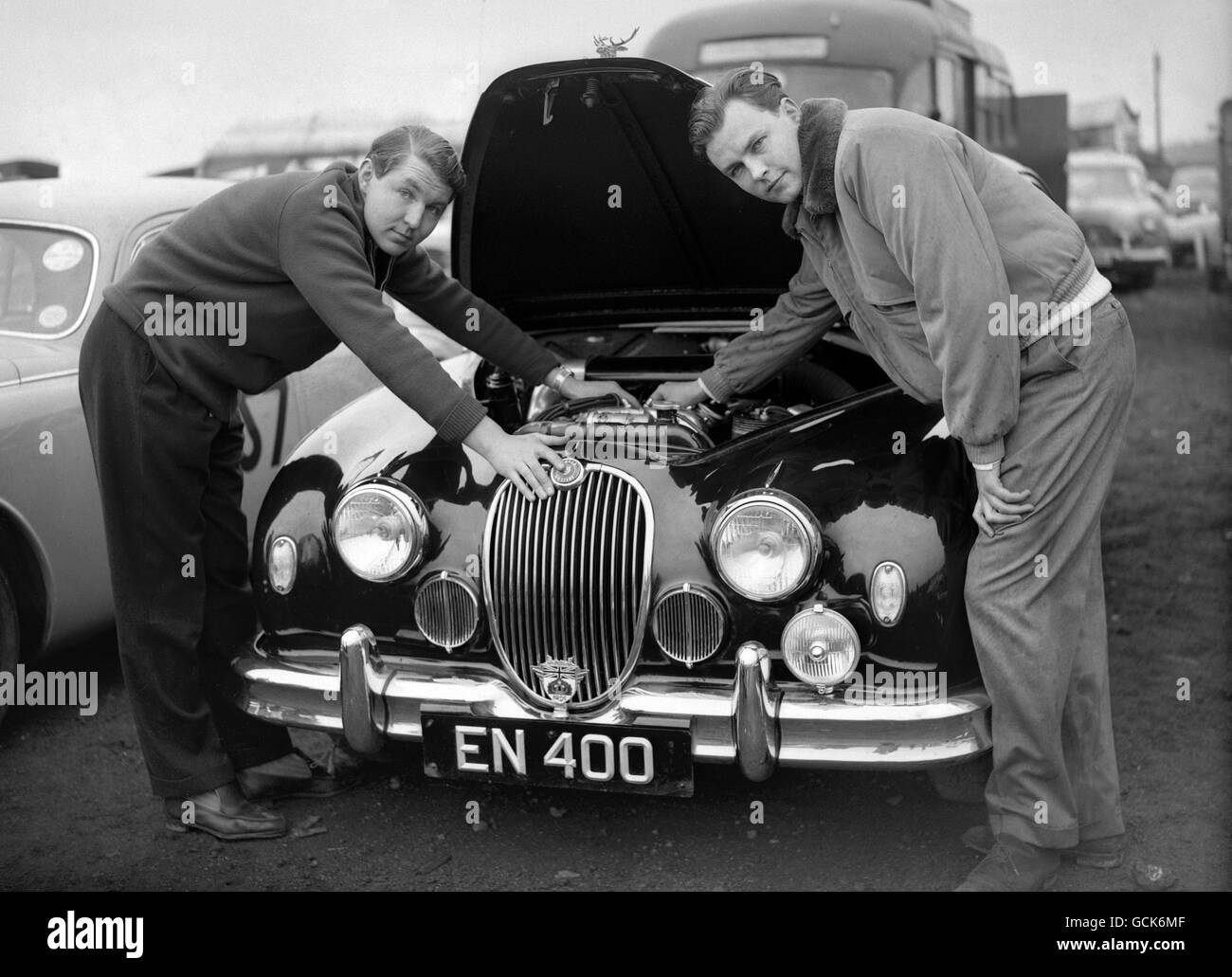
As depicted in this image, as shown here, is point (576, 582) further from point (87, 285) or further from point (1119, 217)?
point (1119, 217)

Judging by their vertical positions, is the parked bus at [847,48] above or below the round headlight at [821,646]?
above

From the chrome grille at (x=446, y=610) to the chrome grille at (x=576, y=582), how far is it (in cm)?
5

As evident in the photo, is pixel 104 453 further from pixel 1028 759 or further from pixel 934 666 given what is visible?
pixel 1028 759

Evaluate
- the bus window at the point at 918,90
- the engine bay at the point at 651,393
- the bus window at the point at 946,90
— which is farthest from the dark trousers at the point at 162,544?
the bus window at the point at 946,90

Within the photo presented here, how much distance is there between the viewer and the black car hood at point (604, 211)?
10.4ft

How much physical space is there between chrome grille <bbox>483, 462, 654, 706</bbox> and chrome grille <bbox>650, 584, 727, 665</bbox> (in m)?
0.05

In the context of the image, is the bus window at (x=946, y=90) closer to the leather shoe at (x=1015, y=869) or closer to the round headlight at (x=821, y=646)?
A: the round headlight at (x=821, y=646)

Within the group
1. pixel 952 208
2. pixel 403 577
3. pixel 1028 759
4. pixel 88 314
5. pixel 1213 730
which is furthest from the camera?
pixel 88 314

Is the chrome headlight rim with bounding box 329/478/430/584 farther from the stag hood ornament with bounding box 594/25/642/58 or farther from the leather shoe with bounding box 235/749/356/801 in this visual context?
the stag hood ornament with bounding box 594/25/642/58

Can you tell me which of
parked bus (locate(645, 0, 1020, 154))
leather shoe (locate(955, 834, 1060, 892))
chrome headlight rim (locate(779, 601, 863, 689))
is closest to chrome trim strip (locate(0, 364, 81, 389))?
chrome headlight rim (locate(779, 601, 863, 689))

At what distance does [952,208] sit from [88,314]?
274cm

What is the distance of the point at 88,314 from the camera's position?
12.2ft

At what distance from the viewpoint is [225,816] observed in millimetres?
2934
